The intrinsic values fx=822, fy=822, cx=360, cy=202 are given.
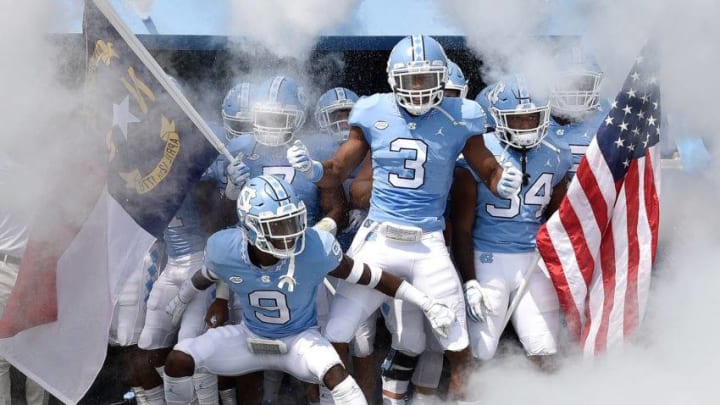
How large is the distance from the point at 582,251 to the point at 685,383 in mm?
896

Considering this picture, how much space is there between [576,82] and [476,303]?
143 cm

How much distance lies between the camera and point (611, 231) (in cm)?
456

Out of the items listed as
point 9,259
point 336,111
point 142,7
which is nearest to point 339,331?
point 336,111

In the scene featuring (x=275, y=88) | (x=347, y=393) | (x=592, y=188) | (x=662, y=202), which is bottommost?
(x=347, y=393)

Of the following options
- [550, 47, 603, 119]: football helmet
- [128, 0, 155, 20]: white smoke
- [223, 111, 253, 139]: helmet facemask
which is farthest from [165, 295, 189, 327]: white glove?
[128, 0, 155, 20]: white smoke

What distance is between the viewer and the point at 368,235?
4645 millimetres

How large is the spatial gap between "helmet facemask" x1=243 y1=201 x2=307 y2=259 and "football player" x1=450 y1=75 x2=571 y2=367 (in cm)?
106

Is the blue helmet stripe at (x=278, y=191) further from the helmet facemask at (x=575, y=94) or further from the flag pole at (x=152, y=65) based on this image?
the helmet facemask at (x=575, y=94)

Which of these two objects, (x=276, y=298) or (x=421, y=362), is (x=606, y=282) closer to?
(x=421, y=362)

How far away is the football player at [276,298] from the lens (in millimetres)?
4238

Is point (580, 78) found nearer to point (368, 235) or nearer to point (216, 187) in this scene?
point (368, 235)

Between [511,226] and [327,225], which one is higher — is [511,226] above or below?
below

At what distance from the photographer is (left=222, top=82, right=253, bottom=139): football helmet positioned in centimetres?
523

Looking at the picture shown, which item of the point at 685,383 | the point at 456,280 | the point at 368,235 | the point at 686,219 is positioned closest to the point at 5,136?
the point at 368,235
